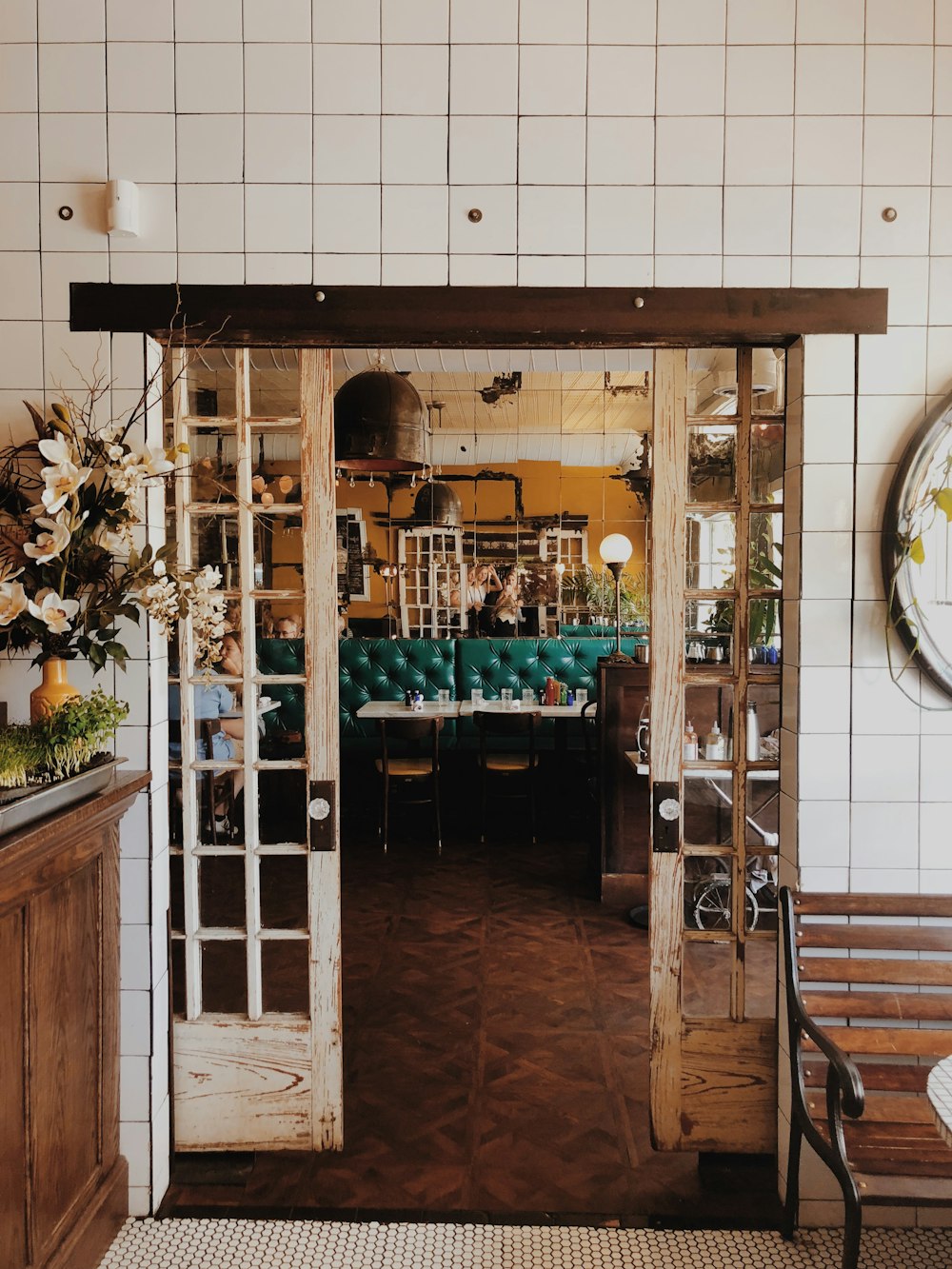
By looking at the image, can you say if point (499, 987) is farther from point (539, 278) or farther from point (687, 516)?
point (539, 278)

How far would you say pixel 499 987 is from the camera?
430 cm

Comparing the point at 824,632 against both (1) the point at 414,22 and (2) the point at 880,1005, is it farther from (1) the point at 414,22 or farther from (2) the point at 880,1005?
(1) the point at 414,22

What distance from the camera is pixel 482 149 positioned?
2566mm

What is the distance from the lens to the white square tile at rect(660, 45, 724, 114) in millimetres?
2553

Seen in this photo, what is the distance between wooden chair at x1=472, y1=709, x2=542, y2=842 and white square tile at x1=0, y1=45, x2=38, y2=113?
4718mm

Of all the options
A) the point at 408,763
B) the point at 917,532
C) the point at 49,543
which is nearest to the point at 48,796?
the point at 49,543

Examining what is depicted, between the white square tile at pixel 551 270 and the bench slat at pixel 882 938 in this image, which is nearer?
the bench slat at pixel 882 938

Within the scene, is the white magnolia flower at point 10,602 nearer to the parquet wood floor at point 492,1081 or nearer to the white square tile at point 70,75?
the white square tile at point 70,75

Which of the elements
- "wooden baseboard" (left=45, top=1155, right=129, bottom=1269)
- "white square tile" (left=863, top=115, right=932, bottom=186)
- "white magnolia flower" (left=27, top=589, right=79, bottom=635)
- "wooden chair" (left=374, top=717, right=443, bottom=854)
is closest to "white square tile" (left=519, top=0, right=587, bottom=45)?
"white square tile" (left=863, top=115, right=932, bottom=186)

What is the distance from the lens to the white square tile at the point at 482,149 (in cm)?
256

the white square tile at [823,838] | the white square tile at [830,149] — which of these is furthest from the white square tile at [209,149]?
the white square tile at [823,838]

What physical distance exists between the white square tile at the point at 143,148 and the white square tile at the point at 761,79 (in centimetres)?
165

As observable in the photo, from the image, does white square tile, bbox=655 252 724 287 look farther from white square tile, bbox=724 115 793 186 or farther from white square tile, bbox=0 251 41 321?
white square tile, bbox=0 251 41 321

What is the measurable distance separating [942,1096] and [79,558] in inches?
91.1
